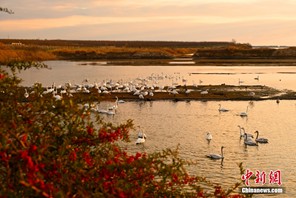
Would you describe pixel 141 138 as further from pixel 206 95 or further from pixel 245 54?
pixel 245 54

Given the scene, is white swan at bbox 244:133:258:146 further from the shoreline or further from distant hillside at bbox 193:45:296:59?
distant hillside at bbox 193:45:296:59

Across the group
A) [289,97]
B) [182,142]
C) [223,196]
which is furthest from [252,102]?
[223,196]

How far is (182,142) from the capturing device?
79.9 ft

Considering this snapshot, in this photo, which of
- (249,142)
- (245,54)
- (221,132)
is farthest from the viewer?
(245,54)

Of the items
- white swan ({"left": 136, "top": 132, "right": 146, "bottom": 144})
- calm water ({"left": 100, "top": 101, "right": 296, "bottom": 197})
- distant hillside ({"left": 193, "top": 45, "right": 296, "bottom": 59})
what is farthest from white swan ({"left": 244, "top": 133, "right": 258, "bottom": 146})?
distant hillside ({"left": 193, "top": 45, "right": 296, "bottom": 59})

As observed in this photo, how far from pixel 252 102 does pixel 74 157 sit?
35624mm

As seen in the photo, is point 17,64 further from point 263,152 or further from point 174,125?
point 174,125

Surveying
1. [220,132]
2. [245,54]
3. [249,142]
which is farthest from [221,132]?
[245,54]

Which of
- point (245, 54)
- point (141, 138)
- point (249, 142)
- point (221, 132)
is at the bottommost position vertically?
point (221, 132)

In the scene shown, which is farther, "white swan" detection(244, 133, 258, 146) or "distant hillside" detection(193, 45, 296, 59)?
"distant hillside" detection(193, 45, 296, 59)

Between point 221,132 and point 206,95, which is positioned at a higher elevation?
point 206,95

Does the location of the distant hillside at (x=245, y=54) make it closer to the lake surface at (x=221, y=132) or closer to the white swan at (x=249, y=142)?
the lake surface at (x=221, y=132)

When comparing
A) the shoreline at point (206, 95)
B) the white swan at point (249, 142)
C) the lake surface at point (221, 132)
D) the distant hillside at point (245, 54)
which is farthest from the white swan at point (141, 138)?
the distant hillside at point (245, 54)

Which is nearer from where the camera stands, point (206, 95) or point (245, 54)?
point (206, 95)
